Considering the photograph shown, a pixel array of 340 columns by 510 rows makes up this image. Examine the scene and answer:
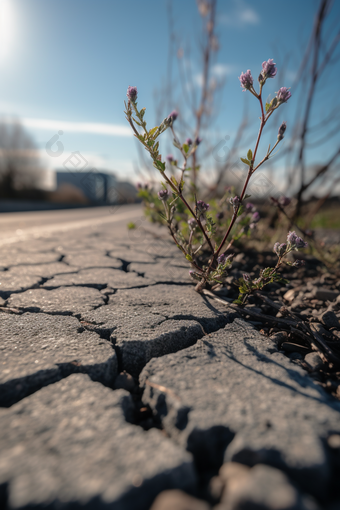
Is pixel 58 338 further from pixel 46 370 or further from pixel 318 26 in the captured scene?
pixel 318 26

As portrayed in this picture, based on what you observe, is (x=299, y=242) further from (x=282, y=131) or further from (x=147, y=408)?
(x=147, y=408)

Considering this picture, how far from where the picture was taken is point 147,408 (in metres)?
0.86

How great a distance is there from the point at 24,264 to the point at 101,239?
4.32 feet

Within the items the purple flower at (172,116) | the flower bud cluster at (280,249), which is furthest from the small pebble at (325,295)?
the purple flower at (172,116)

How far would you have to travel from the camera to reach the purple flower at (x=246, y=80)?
44.3 inches

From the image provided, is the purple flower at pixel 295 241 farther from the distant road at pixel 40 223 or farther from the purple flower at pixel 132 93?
the distant road at pixel 40 223

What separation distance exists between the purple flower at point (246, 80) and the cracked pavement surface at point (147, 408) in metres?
0.89

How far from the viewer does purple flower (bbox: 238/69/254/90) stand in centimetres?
112

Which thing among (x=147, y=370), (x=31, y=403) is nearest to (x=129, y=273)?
(x=147, y=370)

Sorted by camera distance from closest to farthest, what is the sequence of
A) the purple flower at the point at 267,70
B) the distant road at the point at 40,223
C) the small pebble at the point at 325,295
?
the purple flower at the point at 267,70 → the small pebble at the point at 325,295 → the distant road at the point at 40,223

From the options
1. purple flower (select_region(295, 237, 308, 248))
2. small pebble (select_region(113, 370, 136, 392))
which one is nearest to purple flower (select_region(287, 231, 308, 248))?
purple flower (select_region(295, 237, 308, 248))

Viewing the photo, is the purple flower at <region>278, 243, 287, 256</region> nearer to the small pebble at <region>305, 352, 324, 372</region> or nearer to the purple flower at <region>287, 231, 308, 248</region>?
the purple flower at <region>287, 231, 308, 248</region>

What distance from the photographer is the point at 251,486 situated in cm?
55

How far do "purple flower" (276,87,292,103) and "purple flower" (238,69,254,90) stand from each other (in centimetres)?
11
